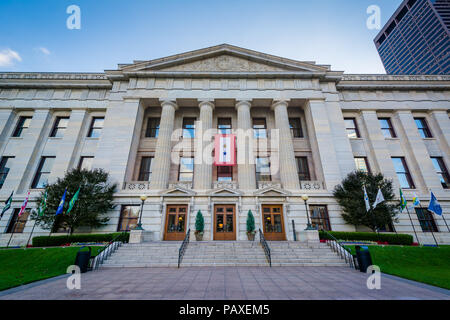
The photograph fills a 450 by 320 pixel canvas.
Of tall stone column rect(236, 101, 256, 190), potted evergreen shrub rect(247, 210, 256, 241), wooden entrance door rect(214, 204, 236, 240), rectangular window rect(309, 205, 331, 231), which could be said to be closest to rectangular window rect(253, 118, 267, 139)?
tall stone column rect(236, 101, 256, 190)

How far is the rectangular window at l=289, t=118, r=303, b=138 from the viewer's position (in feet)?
73.2

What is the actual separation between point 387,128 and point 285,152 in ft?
46.5

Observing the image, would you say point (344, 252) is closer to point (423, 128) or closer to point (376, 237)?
point (376, 237)

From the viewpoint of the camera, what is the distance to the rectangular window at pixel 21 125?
2180 cm

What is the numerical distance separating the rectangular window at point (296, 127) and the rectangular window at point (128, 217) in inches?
736

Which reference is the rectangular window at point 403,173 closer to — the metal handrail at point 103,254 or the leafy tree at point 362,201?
the leafy tree at point 362,201

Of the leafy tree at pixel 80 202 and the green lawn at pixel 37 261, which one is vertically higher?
the leafy tree at pixel 80 202

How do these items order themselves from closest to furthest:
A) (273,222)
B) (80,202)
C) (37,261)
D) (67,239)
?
(37,261)
(67,239)
(80,202)
(273,222)

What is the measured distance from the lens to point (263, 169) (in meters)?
20.4

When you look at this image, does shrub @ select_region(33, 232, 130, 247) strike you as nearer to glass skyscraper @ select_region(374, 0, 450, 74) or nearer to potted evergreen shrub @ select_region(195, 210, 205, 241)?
potted evergreen shrub @ select_region(195, 210, 205, 241)

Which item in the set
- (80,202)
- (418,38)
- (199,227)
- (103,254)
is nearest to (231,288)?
(103,254)

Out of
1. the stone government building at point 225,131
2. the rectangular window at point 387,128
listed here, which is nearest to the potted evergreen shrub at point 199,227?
the stone government building at point 225,131

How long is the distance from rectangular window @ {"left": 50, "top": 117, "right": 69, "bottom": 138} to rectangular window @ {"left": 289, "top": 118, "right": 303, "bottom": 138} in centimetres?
2699

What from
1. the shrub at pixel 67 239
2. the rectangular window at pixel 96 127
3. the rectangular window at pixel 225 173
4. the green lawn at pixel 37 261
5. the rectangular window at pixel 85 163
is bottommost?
the green lawn at pixel 37 261
